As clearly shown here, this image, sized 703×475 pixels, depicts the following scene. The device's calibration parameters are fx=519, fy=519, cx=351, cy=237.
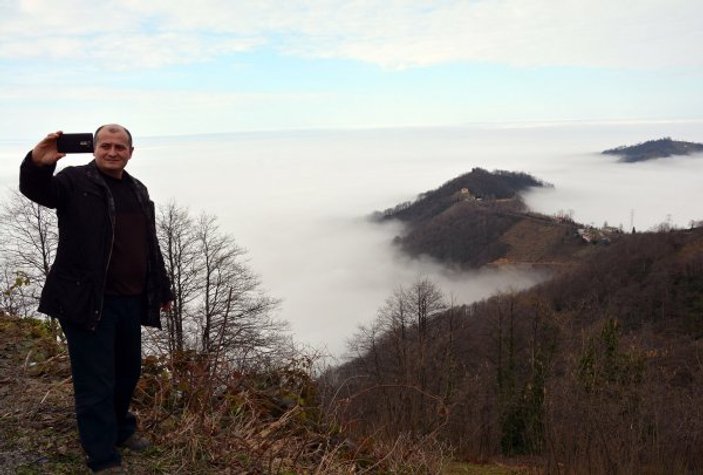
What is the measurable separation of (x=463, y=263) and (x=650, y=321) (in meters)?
77.4

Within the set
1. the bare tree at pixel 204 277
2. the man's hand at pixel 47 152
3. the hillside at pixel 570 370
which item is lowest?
the hillside at pixel 570 370

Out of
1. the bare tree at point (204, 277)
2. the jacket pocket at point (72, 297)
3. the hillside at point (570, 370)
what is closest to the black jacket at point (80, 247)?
the jacket pocket at point (72, 297)

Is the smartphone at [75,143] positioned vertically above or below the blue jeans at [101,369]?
above

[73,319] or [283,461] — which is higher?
[73,319]

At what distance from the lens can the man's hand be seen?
2.46 m

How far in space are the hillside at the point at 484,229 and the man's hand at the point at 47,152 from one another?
378 ft

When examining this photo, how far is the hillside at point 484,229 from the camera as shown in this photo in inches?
4715

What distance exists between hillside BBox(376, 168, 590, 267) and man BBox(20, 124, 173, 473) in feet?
375

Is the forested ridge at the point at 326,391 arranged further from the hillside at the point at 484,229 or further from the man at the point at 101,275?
the hillside at the point at 484,229

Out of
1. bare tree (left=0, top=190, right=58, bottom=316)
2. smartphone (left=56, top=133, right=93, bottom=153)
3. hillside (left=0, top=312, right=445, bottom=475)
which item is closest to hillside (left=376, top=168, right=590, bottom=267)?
bare tree (left=0, top=190, right=58, bottom=316)

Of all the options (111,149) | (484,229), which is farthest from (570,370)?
(484,229)

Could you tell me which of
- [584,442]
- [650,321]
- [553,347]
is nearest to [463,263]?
[650,321]

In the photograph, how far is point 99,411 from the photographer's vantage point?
2938mm

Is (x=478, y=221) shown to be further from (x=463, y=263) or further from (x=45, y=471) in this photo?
(x=45, y=471)
